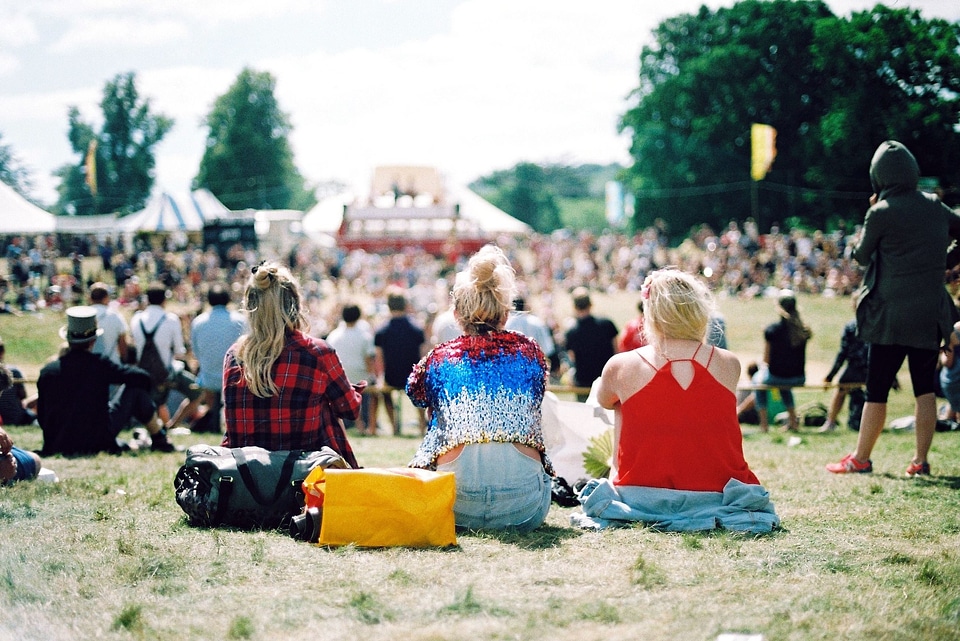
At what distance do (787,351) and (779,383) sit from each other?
409 millimetres

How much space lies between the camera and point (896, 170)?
5711 mm

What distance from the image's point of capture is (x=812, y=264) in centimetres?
2556

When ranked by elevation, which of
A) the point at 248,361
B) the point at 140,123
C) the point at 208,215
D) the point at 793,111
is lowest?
the point at 248,361

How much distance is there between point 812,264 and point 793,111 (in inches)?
240

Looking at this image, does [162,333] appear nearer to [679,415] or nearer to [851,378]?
[679,415]

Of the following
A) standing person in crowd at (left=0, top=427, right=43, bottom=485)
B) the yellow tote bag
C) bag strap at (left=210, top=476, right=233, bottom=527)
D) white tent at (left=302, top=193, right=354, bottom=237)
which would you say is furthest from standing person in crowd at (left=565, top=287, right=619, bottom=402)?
white tent at (left=302, top=193, right=354, bottom=237)

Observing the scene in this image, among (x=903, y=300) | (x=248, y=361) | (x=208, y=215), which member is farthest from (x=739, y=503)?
(x=208, y=215)

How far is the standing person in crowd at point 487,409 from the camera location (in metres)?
4.41

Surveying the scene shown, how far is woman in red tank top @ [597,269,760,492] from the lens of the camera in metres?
4.39

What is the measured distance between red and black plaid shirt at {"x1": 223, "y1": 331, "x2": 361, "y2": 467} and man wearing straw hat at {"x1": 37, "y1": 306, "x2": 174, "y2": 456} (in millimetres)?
2458

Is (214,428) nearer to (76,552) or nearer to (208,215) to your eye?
(76,552)

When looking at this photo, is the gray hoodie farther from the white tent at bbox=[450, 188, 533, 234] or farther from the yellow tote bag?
the white tent at bbox=[450, 188, 533, 234]

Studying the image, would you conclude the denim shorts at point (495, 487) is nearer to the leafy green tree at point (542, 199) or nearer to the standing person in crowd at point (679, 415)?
the standing person in crowd at point (679, 415)

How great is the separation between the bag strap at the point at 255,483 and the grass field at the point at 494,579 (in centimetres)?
23
